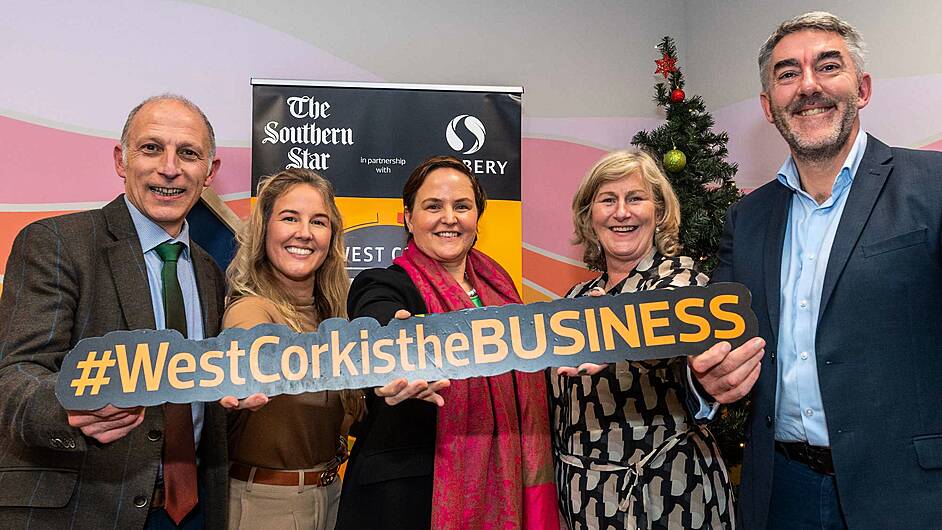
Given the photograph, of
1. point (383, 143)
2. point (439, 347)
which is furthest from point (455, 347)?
point (383, 143)

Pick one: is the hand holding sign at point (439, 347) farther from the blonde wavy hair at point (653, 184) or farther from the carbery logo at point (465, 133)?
the carbery logo at point (465, 133)

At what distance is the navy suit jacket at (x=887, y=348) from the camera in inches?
75.3

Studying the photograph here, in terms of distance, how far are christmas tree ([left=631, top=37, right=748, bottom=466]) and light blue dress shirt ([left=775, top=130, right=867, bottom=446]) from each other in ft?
5.95

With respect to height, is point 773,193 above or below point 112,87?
below

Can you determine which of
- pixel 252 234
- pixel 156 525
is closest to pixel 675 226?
pixel 252 234

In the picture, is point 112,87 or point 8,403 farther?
point 112,87

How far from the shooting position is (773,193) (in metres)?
2.36

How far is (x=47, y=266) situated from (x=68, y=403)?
1.42 ft

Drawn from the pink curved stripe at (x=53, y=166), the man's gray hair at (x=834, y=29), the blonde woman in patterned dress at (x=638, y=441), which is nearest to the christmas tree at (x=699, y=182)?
the blonde woman in patterned dress at (x=638, y=441)

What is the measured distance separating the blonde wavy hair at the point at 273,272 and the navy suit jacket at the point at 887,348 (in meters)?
1.60

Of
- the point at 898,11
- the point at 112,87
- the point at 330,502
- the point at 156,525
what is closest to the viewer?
the point at 156,525

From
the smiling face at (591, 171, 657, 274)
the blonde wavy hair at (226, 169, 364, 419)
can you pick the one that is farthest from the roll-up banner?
the smiling face at (591, 171, 657, 274)

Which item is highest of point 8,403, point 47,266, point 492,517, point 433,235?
point 433,235

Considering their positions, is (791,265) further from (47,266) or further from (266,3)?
(266,3)
